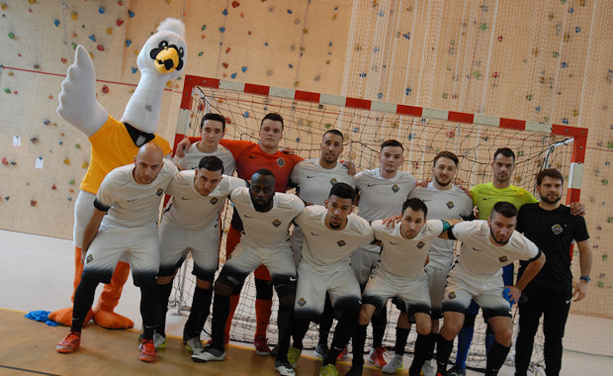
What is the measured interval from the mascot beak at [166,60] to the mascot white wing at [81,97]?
60 centimetres

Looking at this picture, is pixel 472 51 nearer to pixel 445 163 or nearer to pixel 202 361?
pixel 445 163

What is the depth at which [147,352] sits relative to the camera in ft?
9.96

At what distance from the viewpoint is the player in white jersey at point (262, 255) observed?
314 cm

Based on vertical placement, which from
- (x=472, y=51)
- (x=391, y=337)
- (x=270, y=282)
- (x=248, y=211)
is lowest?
(x=391, y=337)

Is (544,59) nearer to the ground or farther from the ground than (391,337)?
farther from the ground

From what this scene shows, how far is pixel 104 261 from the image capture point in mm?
3055

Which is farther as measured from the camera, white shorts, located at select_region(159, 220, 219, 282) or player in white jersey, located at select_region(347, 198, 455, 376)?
white shorts, located at select_region(159, 220, 219, 282)

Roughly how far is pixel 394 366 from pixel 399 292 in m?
0.66

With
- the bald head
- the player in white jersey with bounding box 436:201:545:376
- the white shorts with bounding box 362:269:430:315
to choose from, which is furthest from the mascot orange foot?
the player in white jersey with bounding box 436:201:545:376

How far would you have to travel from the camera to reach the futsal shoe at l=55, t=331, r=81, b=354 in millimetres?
2938

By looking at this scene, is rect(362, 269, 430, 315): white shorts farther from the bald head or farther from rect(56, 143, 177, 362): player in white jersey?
the bald head

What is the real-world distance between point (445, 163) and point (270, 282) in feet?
5.51

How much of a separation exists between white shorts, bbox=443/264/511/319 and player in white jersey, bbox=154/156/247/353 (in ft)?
5.57

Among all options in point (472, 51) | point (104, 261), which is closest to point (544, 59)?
point (472, 51)
